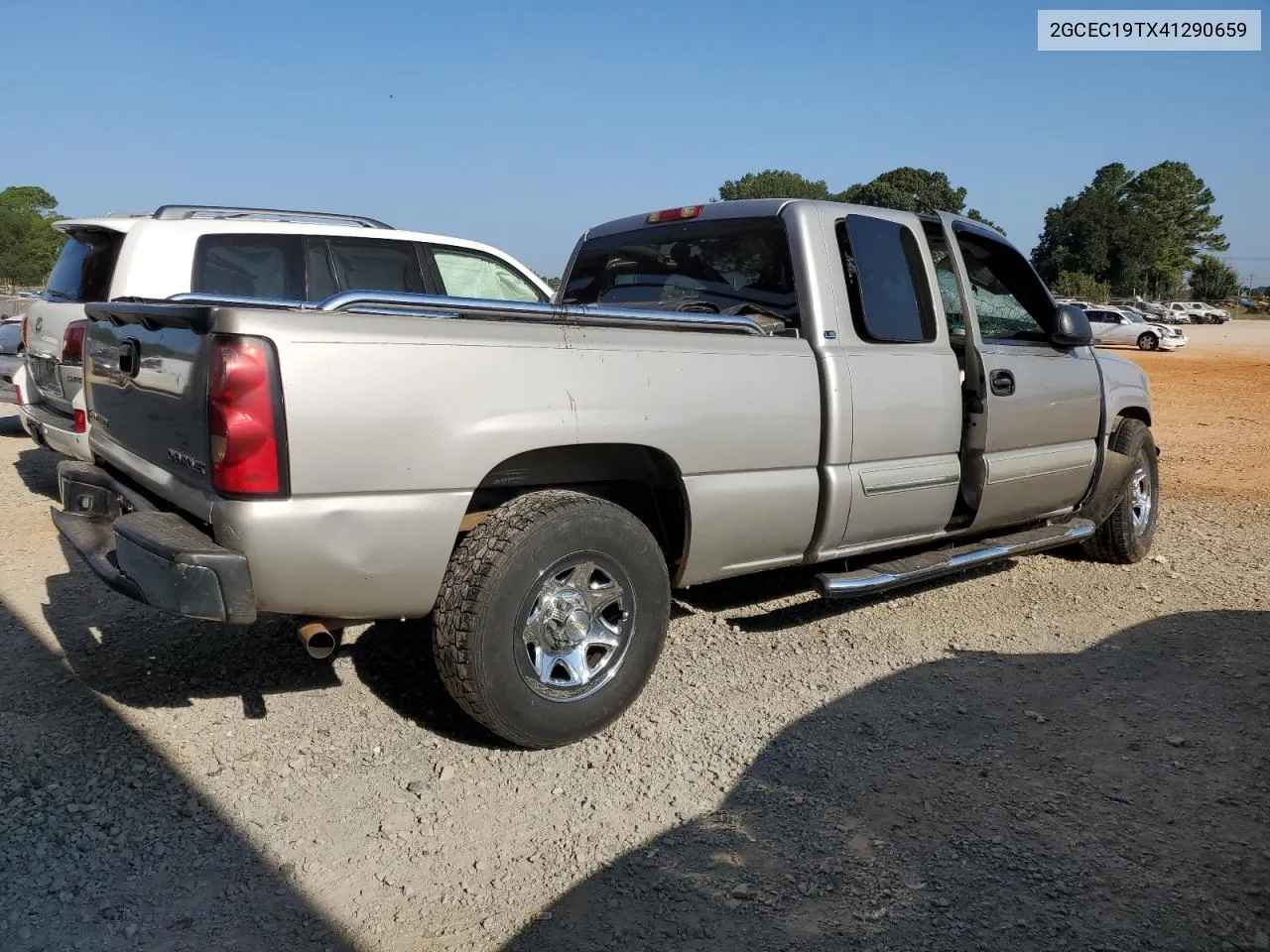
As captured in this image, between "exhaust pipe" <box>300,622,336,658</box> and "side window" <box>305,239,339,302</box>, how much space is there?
384 cm

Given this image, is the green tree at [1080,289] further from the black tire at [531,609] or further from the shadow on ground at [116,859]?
the shadow on ground at [116,859]

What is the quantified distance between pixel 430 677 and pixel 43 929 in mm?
1804

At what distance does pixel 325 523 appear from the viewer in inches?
115

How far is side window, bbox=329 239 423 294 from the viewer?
259 inches

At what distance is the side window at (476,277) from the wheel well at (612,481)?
3370mm

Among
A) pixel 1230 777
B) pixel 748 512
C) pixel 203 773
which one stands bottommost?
pixel 1230 777

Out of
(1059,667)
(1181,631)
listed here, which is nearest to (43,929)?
(1059,667)

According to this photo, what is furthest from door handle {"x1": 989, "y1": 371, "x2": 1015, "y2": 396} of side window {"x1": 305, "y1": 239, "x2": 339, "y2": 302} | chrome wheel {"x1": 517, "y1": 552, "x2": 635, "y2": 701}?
side window {"x1": 305, "y1": 239, "x2": 339, "y2": 302}

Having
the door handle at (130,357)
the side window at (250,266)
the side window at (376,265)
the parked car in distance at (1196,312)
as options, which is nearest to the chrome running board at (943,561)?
the door handle at (130,357)

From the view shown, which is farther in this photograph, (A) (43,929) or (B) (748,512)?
(B) (748,512)

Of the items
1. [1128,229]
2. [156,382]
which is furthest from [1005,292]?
[1128,229]

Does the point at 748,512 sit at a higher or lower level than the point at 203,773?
higher

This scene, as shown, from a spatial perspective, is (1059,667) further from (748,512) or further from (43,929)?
(43,929)

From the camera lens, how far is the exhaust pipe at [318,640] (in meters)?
3.10
